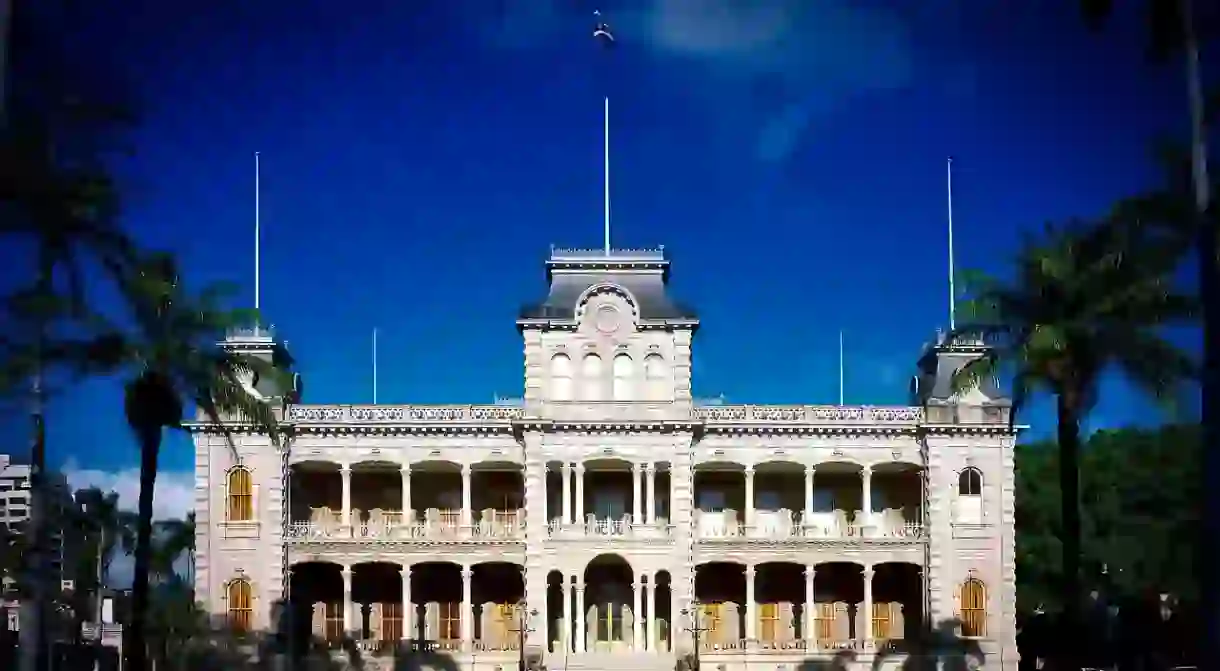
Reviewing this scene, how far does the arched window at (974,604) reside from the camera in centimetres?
4991

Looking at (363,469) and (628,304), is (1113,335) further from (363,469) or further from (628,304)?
(363,469)

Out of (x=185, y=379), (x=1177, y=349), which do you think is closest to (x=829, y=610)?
(x=185, y=379)

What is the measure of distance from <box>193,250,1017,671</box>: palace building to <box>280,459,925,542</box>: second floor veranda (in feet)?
0.25

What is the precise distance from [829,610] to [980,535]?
5.62 m

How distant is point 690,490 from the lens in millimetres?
49312

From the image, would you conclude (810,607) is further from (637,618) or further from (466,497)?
(466,497)

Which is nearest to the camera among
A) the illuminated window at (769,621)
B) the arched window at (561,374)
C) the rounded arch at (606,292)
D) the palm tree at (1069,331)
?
the palm tree at (1069,331)

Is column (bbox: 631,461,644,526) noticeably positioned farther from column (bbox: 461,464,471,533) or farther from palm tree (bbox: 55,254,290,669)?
palm tree (bbox: 55,254,290,669)

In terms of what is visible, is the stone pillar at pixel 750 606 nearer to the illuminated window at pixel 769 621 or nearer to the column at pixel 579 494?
the illuminated window at pixel 769 621

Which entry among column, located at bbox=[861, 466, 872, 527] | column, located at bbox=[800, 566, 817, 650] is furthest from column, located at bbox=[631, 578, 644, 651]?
column, located at bbox=[861, 466, 872, 527]

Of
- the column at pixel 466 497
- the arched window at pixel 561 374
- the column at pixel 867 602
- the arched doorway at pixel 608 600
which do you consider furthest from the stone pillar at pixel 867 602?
the column at pixel 466 497

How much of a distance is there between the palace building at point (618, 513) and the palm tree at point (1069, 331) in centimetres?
1355

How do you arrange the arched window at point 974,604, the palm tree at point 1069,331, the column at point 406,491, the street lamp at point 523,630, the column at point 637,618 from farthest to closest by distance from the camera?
the column at point 406,491
the arched window at point 974,604
the column at point 637,618
the street lamp at point 523,630
the palm tree at point 1069,331

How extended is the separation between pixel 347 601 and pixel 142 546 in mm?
18555
